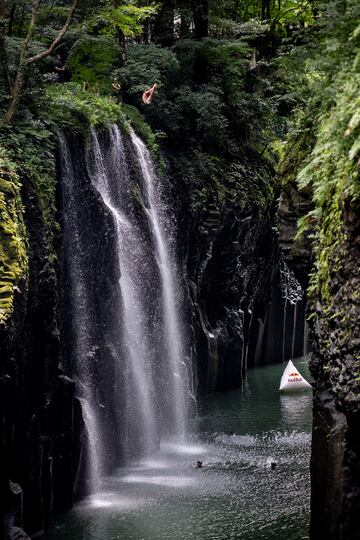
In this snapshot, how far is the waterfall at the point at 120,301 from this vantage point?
67.4ft

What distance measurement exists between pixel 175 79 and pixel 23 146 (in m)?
12.0

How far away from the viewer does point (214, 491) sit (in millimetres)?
18828

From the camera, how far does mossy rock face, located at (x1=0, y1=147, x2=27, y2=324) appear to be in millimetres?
13852

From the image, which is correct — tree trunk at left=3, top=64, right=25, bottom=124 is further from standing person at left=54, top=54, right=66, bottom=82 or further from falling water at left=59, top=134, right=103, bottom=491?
standing person at left=54, top=54, right=66, bottom=82

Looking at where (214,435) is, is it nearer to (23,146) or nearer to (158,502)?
(158,502)

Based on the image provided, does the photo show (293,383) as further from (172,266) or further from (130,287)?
(130,287)

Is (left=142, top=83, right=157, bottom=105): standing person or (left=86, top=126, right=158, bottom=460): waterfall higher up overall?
(left=142, top=83, right=157, bottom=105): standing person

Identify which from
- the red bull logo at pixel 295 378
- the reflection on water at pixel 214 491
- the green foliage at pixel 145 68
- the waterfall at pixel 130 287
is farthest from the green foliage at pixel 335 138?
the red bull logo at pixel 295 378

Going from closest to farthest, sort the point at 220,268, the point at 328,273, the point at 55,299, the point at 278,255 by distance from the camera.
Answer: the point at 328,273 < the point at 55,299 < the point at 220,268 < the point at 278,255

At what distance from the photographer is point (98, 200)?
21062 millimetres

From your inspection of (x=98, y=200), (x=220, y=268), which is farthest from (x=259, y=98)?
(x=98, y=200)

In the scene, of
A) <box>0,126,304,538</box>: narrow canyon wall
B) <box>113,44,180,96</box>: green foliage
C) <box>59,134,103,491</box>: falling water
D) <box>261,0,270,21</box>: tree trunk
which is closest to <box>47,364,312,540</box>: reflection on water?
<box>0,126,304,538</box>: narrow canyon wall

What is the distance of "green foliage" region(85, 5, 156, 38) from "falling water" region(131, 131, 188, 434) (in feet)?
11.1

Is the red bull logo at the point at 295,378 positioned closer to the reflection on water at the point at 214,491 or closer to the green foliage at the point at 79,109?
the reflection on water at the point at 214,491
